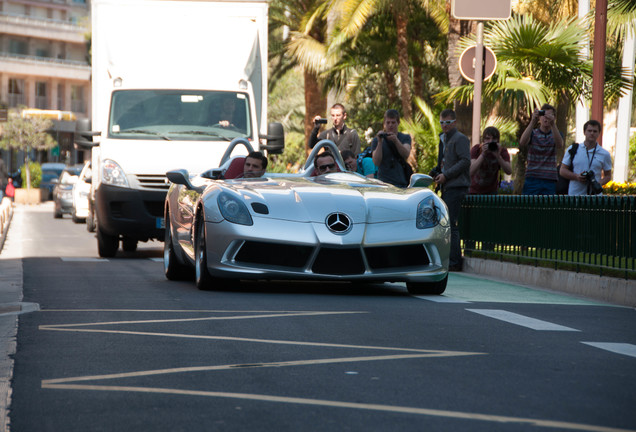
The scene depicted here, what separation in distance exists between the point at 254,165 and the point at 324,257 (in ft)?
6.20

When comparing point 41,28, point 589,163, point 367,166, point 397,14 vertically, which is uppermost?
point 41,28

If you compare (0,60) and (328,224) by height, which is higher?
(0,60)

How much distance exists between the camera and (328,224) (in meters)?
9.59

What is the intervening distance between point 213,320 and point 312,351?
1.62 m

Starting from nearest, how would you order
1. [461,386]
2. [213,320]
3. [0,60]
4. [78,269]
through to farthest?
[461,386] → [213,320] → [78,269] → [0,60]

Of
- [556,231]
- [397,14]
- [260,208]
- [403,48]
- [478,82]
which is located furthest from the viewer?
[403,48]

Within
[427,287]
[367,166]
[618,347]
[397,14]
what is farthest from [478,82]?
[397,14]

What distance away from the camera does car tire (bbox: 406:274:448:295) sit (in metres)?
10.2

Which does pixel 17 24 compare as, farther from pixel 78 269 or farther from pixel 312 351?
pixel 312 351

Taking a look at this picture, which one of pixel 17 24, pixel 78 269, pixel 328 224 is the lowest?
pixel 78 269

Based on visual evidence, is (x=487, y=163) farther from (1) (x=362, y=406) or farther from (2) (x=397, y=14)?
(2) (x=397, y=14)

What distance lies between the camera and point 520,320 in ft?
26.8

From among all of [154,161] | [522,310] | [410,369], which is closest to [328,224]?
[522,310]

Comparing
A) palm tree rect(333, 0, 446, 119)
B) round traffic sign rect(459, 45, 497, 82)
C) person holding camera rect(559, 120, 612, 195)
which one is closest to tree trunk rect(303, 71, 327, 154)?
palm tree rect(333, 0, 446, 119)
